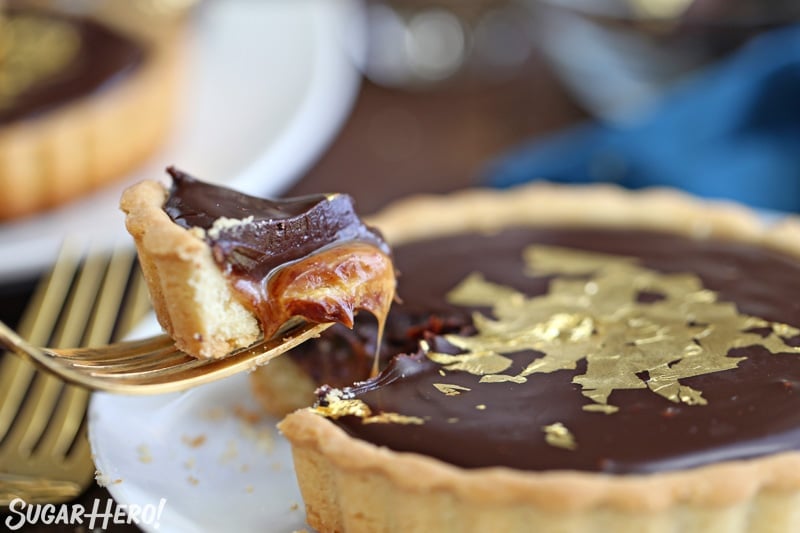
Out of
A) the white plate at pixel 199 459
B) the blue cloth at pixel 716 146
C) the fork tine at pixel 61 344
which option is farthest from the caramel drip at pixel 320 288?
the blue cloth at pixel 716 146

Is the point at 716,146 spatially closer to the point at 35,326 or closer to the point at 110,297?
the point at 110,297

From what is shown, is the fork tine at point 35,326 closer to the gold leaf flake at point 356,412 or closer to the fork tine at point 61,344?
the fork tine at point 61,344

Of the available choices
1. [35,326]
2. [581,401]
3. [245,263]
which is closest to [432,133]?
[35,326]

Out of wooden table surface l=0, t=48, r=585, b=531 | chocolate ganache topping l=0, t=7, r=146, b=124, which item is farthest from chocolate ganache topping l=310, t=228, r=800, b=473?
chocolate ganache topping l=0, t=7, r=146, b=124

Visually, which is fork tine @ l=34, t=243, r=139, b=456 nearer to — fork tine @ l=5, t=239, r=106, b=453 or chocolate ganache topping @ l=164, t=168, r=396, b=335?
fork tine @ l=5, t=239, r=106, b=453

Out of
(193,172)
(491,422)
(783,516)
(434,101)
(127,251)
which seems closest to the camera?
(783,516)

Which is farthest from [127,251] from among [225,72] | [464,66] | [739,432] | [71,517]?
[464,66]

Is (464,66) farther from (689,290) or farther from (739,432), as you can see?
(739,432)
